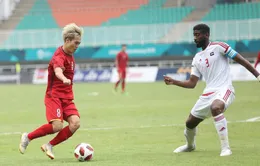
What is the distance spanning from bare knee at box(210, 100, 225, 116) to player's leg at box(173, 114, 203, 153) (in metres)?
0.59

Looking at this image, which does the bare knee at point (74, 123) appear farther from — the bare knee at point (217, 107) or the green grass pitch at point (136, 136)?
the bare knee at point (217, 107)

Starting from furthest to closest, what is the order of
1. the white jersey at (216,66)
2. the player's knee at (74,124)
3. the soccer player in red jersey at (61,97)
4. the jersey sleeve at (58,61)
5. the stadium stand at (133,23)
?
the stadium stand at (133,23) < the white jersey at (216,66) < the player's knee at (74,124) < the soccer player in red jersey at (61,97) < the jersey sleeve at (58,61)

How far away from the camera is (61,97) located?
33.0ft

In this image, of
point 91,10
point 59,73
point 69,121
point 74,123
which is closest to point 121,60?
point 91,10

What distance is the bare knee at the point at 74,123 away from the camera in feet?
33.1

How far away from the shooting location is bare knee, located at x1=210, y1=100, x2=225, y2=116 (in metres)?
10.0

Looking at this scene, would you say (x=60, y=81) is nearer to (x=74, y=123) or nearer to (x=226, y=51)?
(x=74, y=123)

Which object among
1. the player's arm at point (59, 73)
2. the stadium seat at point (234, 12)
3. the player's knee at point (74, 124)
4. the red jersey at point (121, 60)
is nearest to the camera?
the player's arm at point (59, 73)

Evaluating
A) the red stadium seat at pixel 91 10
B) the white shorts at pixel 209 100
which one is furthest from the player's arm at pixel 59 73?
the red stadium seat at pixel 91 10

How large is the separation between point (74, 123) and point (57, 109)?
1.12 ft

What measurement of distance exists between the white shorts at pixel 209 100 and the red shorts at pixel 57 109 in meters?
2.00

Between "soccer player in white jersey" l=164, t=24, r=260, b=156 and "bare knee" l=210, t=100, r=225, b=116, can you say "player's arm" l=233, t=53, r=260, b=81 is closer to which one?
"soccer player in white jersey" l=164, t=24, r=260, b=156

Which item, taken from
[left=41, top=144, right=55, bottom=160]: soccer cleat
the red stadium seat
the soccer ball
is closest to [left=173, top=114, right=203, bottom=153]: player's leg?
the soccer ball

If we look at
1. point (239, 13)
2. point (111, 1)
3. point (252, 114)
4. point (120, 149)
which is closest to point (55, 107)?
point (120, 149)
